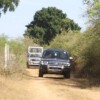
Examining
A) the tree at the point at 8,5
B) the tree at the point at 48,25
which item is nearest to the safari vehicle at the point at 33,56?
the tree at the point at 8,5

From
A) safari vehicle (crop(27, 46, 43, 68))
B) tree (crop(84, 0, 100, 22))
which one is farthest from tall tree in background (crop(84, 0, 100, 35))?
safari vehicle (crop(27, 46, 43, 68))

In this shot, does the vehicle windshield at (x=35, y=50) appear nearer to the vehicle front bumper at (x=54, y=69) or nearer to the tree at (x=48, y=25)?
the vehicle front bumper at (x=54, y=69)

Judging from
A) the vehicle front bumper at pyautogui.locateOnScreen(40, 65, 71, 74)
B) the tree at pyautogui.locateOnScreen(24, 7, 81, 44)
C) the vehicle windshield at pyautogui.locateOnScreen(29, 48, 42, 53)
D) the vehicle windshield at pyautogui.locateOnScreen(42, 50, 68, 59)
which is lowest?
the vehicle front bumper at pyautogui.locateOnScreen(40, 65, 71, 74)

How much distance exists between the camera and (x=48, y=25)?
81875 millimetres

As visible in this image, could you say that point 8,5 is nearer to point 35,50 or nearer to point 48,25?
A: point 35,50

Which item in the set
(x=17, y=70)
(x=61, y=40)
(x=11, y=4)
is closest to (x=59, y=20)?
(x=61, y=40)

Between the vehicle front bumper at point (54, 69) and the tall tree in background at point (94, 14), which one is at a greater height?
the tall tree in background at point (94, 14)

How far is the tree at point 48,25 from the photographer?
264 feet

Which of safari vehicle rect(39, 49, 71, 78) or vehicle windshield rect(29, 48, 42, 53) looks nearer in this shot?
safari vehicle rect(39, 49, 71, 78)

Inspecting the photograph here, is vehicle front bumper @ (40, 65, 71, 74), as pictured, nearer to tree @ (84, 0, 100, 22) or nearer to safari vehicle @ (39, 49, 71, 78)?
safari vehicle @ (39, 49, 71, 78)

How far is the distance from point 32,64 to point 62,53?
1653 centimetres

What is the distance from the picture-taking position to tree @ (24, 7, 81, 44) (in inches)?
3172

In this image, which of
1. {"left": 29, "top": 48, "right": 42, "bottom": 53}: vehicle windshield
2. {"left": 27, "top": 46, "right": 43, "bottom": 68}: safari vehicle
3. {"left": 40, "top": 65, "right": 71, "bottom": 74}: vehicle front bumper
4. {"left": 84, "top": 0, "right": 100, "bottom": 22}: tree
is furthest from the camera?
{"left": 29, "top": 48, "right": 42, "bottom": 53}: vehicle windshield

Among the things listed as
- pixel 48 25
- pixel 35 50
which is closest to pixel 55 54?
pixel 35 50
